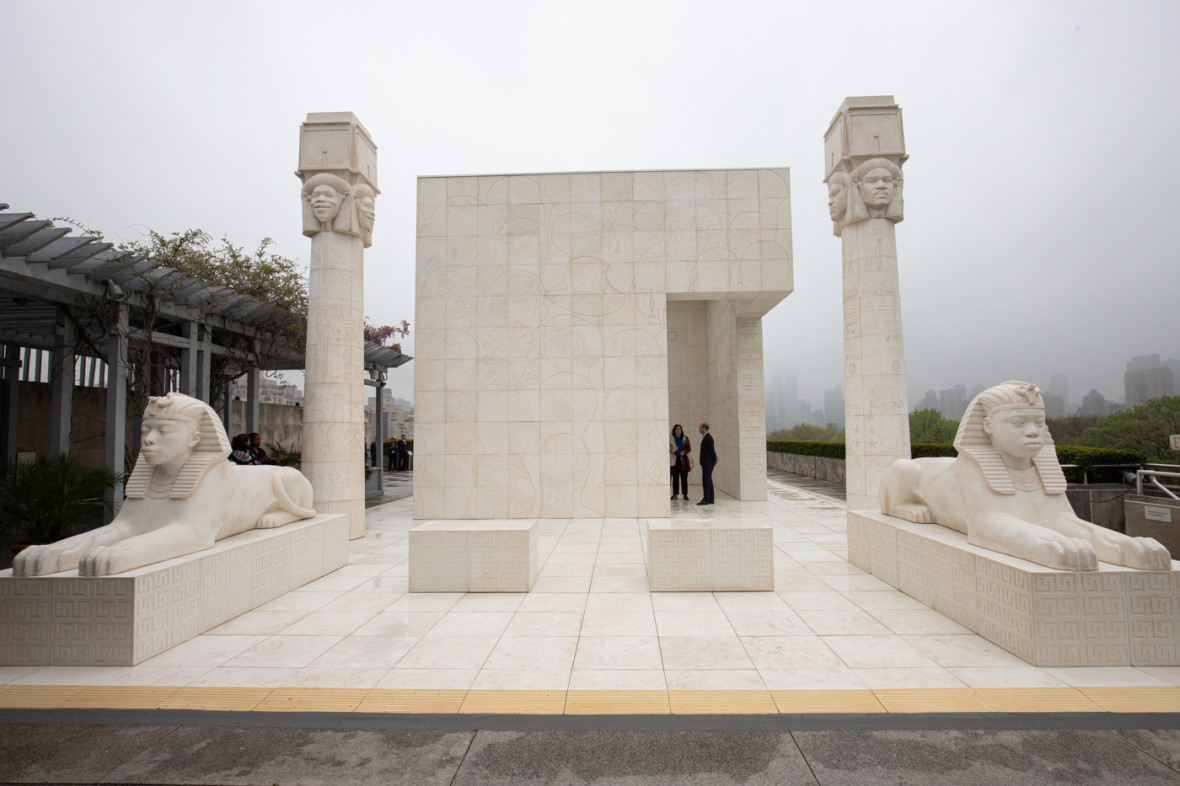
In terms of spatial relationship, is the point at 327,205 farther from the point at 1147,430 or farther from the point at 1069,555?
the point at 1147,430

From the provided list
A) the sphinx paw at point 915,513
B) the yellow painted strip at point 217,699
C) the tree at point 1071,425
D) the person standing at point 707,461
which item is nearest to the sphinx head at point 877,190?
the person standing at point 707,461

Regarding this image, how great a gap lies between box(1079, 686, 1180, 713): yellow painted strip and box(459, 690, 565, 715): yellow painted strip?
10.7ft

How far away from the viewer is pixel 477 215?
11.5 metres

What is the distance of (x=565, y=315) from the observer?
1125cm

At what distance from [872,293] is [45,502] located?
1235 cm

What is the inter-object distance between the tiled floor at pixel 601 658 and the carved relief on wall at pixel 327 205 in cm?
586

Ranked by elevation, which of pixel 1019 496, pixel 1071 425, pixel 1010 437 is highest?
pixel 1010 437

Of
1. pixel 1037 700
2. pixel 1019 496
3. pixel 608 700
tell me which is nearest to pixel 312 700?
pixel 608 700

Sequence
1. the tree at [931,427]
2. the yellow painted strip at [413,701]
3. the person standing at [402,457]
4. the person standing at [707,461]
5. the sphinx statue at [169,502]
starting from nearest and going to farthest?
the yellow painted strip at [413,701] < the sphinx statue at [169,502] < the person standing at [707,461] < the person standing at [402,457] < the tree at [931,427]

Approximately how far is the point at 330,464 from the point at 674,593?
609 cm

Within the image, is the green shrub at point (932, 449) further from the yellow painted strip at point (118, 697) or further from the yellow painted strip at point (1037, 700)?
the yellow painted strip at point (118, 697)

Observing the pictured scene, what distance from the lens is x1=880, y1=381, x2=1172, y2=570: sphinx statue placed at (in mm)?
4082

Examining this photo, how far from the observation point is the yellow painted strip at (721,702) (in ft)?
11.1

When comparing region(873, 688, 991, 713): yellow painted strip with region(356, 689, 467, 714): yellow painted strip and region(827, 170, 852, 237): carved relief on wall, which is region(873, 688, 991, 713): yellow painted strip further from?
region(827, 170, 852, 237): carved relief on wall
